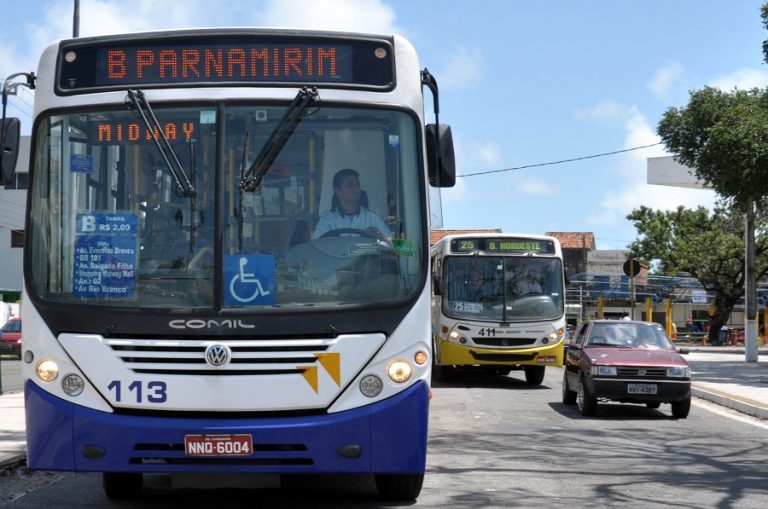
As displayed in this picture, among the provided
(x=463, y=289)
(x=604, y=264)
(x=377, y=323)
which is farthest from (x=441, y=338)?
(x=604, y=264)

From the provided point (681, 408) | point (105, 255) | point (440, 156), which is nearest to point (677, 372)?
point (681, 408)

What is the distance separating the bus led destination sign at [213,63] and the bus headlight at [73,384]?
6.52 feet

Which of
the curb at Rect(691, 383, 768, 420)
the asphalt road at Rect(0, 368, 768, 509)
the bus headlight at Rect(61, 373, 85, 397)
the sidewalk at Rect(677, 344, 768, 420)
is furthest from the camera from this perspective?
the sidewalk at Rect(677, 344, 768, 420)

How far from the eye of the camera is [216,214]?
7.19 metres

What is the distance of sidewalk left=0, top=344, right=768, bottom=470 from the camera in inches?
445

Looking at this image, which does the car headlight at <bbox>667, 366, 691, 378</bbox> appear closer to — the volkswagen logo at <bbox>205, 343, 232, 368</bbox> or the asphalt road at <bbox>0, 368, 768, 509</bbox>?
the asphalt road at <bbox>0, 368, 768, 509</bbox>

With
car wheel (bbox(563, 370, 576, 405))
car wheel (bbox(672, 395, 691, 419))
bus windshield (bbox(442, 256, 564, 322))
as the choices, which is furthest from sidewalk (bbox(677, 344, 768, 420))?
bus windshield (bbox(442, 256, 564, 322))

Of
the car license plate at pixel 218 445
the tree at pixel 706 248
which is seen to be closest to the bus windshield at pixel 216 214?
the car license plate at pixel 218 445

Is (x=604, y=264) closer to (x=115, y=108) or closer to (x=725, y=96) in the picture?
(x=725, y=96)

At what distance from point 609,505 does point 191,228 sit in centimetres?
395

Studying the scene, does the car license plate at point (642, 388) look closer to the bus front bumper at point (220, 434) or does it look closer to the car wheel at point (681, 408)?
the car wheel at point (681, 408)

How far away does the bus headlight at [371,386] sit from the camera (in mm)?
7102

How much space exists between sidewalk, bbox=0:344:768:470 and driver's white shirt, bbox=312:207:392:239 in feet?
15.3

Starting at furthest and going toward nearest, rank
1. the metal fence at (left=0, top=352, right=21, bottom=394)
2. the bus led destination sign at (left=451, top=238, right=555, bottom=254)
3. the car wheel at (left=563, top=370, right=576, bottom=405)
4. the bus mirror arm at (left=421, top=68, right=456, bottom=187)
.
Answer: the bus led destination sign at (left=451, top=238, right=555, bottom=254) → the metal fence at (left=0, top=352, right=21, bottom=394) → the car wheel at (left=563, top=370, right=576, bottom=405) → the bus mirror arm at (left=421, top=68, right=456, bottom=187)
